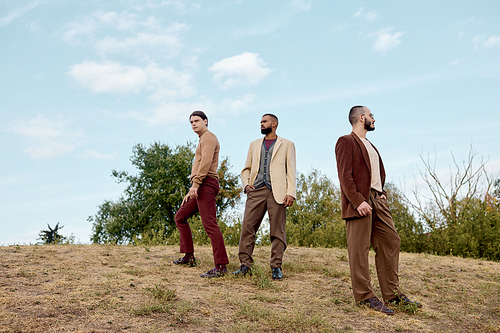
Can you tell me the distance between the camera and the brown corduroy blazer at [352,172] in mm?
4539

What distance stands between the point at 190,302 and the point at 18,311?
1.83 meters

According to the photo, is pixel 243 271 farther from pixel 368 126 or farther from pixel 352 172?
pixel 368 126

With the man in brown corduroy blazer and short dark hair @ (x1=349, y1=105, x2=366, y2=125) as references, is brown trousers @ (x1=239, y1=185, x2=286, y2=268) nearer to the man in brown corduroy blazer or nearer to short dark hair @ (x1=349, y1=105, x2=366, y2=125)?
the man in brown corduroy blazer

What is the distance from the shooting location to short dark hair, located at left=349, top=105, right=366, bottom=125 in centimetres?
493

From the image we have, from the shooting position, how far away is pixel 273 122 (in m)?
6.18

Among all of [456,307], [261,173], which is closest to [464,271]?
[456,307]

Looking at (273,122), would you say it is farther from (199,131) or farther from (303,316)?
(303,316)

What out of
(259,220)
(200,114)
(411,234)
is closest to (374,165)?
(259,220)

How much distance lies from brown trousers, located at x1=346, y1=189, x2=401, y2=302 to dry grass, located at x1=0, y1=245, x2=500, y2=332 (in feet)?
1.01

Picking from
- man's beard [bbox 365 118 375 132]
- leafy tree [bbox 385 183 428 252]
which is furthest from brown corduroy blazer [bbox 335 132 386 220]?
leafy tree [bbox 385 183 428 252]

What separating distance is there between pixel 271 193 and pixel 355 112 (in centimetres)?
180

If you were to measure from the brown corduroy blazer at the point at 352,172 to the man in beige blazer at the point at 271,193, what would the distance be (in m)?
1.33

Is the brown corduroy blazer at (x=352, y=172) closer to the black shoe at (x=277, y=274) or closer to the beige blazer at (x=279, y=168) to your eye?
the beige blazer at (x=279, y=168)

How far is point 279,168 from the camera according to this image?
594 centimetres
